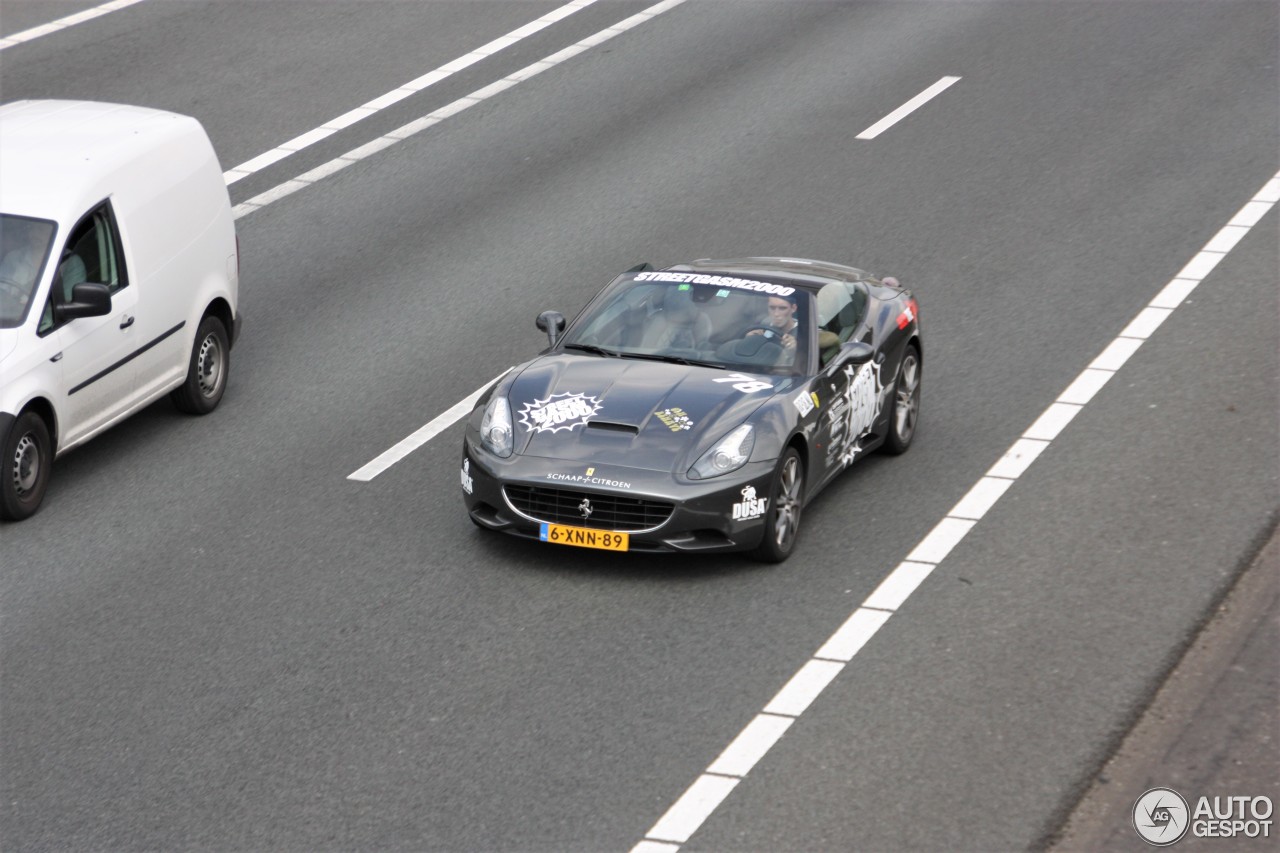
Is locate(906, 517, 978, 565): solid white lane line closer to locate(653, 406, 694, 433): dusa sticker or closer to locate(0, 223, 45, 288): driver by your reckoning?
locate(653, 406, 694, 433): dusa sticker

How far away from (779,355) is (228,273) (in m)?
4.57

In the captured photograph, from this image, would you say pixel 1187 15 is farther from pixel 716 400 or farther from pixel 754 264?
pixel 716 400

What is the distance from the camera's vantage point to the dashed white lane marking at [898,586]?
7508 millimetres

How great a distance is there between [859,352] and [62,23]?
14.8 meters

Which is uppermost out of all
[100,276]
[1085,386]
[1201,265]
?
[100,276]

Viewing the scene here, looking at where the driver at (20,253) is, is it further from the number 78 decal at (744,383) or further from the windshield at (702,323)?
the number 78 decal at (744,383)

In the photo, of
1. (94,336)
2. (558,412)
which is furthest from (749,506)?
(94,336)

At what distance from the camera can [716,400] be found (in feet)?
33.6

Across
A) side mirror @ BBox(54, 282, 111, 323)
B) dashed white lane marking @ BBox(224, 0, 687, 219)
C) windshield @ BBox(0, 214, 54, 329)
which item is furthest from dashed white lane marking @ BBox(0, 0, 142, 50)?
side mirror @ BBox(54, 282, 111, 323)

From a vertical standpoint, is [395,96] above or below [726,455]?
below

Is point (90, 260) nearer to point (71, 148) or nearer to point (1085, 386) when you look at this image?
point (71, 148)

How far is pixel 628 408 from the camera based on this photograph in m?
10.2

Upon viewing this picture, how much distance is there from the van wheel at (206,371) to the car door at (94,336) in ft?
2.10

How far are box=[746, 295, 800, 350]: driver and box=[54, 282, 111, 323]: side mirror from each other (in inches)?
156
